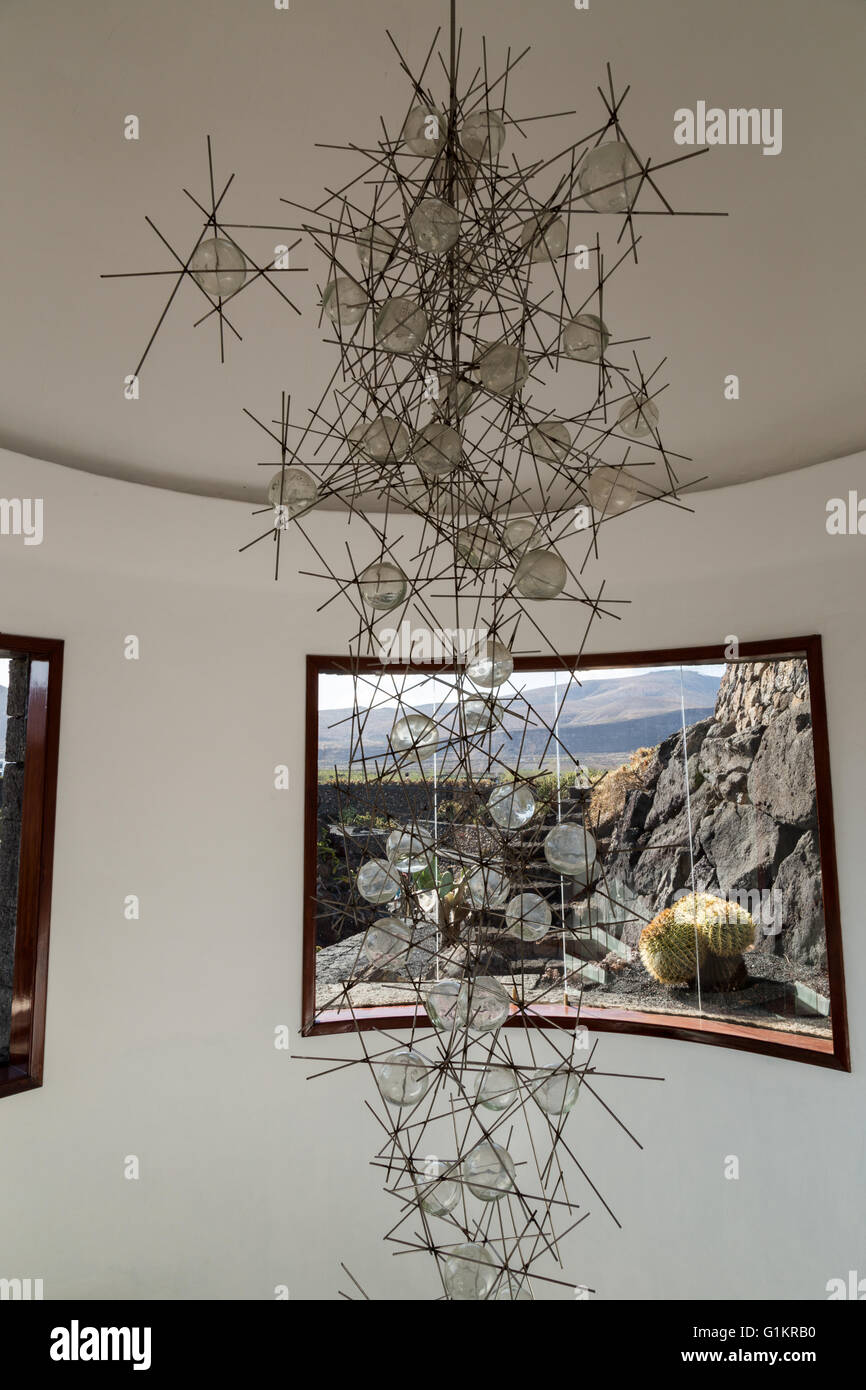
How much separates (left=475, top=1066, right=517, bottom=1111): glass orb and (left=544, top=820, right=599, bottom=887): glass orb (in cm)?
21

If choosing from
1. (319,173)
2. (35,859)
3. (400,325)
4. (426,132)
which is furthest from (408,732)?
(35,859)

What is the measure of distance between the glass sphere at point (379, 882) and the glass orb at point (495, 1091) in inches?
8.9

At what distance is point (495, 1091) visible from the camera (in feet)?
3.20

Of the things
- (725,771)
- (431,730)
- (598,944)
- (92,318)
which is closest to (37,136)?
(92,318)

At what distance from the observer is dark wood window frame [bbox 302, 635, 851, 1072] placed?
301 centimetres

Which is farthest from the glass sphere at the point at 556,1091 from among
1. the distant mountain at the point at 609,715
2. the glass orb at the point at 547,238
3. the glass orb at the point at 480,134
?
the distant mountain at the point at 609,715

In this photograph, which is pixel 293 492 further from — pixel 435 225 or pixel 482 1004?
pixel 482 1004

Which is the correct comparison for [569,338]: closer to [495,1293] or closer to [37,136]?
[495,1293]

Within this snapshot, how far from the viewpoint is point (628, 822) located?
141 inches

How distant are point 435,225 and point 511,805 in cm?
62

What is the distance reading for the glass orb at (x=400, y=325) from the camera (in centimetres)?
93

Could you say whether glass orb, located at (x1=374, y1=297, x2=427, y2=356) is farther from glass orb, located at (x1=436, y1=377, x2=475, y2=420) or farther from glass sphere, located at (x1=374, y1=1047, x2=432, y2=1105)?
glass sphere, located at (x1=374, y1=1047, x2=432, y2=1105)

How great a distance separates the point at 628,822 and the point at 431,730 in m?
2.68

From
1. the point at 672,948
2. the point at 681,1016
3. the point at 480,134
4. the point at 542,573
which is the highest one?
the point at 480,134
